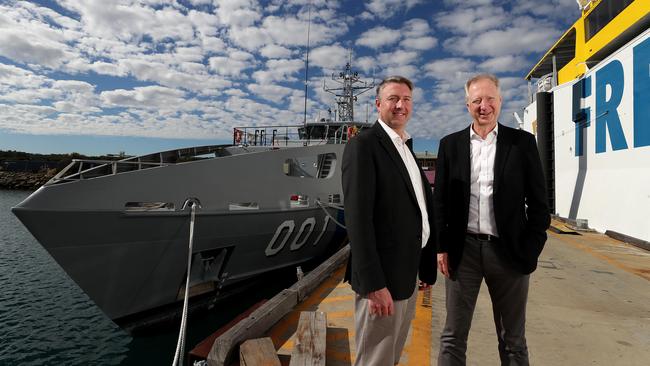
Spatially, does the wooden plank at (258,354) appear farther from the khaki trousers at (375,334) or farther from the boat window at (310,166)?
the boat window at (310,166)

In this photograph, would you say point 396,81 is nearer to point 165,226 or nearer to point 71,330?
point 165,226

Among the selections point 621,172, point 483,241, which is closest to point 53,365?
point 483,241

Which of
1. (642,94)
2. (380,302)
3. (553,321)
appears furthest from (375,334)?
(642,94)

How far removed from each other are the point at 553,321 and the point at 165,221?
16.1ft

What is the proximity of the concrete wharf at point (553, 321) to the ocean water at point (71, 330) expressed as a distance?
2.53 m

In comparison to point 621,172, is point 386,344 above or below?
below

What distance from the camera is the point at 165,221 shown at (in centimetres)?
481

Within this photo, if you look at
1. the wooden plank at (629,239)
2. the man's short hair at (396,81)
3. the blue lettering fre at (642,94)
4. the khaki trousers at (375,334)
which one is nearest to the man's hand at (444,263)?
the khaki trousers at (375,334)

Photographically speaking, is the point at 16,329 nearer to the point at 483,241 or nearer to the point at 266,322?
the point at 266,322

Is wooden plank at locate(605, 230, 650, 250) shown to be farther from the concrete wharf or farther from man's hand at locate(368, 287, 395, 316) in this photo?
man's hand at locate(368, 287, 395, 316)

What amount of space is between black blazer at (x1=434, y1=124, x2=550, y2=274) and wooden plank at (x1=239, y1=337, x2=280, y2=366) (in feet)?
5.17

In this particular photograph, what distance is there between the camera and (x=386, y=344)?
5.39 ft

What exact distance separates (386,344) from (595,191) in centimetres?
1080

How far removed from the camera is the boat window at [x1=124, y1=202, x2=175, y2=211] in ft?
15.1
